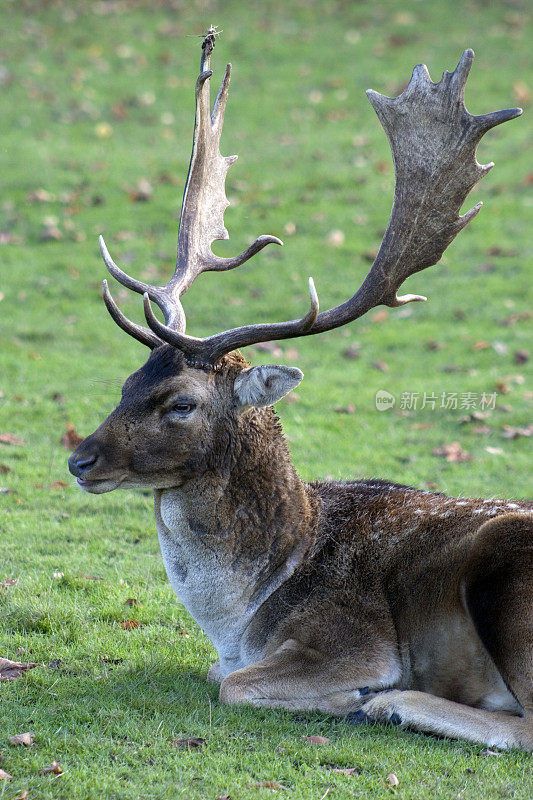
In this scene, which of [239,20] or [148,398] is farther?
[239,20]

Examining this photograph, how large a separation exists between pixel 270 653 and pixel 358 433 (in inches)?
198

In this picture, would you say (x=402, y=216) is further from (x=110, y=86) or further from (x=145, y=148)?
(x=110, y=86)

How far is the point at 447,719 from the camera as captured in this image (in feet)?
16.9

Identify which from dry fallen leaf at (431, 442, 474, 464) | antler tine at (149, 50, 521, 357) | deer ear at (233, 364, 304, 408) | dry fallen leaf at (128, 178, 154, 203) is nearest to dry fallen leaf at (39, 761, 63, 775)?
deer ear at (233, 364, 304, 408)

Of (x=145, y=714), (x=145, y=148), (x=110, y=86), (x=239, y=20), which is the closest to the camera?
(x=145, y=714)

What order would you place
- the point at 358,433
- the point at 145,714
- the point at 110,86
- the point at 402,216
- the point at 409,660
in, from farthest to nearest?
the point at 110,86 → the point at 358,433 → the point at 402,216 → the point at 409,660 → the point at 145,714

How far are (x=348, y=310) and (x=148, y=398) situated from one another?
47.7 inches

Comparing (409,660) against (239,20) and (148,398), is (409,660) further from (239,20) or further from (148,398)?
(239,20)

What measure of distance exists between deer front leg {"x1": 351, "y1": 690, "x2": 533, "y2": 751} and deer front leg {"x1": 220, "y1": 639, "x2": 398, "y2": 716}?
120 mm

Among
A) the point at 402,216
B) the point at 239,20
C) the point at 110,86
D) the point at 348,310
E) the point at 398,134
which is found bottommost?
the point at 348,310

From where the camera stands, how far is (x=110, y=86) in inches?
782

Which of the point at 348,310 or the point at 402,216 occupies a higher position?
the point at 402,216

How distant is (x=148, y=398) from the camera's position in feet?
18.7

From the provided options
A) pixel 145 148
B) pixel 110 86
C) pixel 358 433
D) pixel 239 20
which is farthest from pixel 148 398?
pixel 239 20
